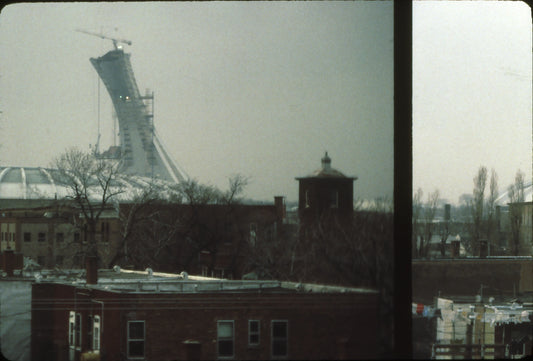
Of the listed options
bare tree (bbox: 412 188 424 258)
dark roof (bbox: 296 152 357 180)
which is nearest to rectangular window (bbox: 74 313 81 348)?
dark roof (bbox: 296 152 357 180)

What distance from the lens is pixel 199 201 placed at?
3609 millimetres

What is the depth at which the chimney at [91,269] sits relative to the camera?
3542 millimetres

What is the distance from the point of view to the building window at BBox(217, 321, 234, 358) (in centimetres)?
353

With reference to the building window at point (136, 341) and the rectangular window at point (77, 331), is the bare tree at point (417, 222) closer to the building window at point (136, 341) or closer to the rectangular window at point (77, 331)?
the building window at point (136, 341)

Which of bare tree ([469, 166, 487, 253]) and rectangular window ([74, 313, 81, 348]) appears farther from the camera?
bare tree ([469, 166, 487, 253])

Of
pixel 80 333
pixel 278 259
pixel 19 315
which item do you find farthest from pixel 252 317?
pixel 19 315

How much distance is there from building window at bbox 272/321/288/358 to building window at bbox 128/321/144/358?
0.66 m

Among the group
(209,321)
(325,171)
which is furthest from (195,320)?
(325,171)

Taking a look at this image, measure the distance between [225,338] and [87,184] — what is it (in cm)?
106

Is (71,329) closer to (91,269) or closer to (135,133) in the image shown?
(91,269)

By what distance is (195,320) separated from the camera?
3.53 metres

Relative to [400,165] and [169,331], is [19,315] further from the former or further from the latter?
[400,165]

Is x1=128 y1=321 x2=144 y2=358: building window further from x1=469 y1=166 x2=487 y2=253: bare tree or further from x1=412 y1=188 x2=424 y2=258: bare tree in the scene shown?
x1=469 y1=166 x2=487 y2=253: bare tree

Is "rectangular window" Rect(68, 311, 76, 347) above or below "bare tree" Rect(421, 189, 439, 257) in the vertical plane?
below
